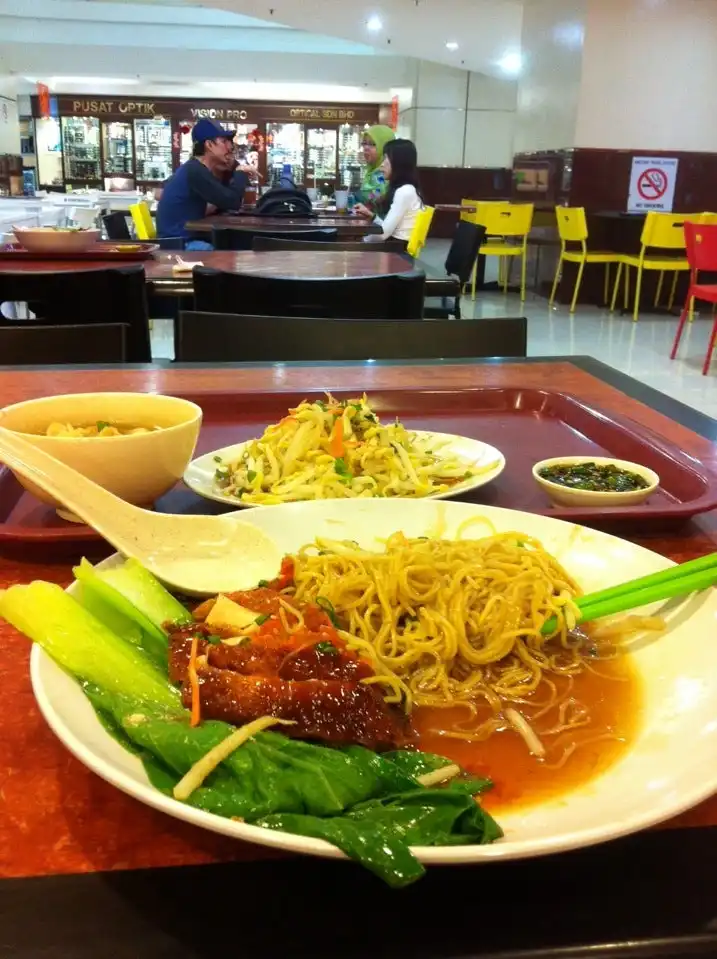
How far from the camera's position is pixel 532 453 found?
134 cm

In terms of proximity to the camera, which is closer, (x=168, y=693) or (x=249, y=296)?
(x=168, y=693)

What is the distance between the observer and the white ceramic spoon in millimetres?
784

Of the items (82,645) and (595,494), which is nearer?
(82,645)

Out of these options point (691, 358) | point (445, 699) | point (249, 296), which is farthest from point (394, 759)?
point (691, 358)

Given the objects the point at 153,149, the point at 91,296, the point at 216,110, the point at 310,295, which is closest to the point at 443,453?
the point at 310,295

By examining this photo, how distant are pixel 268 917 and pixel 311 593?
32 cm

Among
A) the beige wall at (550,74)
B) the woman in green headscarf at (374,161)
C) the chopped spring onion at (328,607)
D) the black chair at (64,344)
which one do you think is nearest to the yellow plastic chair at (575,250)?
the beige wall at (550,74)

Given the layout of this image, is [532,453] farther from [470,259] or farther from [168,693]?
[470,259]

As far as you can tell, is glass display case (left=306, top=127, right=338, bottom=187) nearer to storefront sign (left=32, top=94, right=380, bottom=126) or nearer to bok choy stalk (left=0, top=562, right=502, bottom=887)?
storefront sign (left=32, top=94, right=380, bottom=126)

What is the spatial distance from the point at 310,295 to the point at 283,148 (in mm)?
17498

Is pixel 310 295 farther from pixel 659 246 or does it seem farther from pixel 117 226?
pixel 659 246

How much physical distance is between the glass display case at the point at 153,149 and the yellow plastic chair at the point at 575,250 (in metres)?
11.9

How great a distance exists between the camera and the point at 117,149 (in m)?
18.3

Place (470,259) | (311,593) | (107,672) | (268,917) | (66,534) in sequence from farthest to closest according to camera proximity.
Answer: (470,259)
(66,534)
(311,593)
(107,672)
(268,917)
